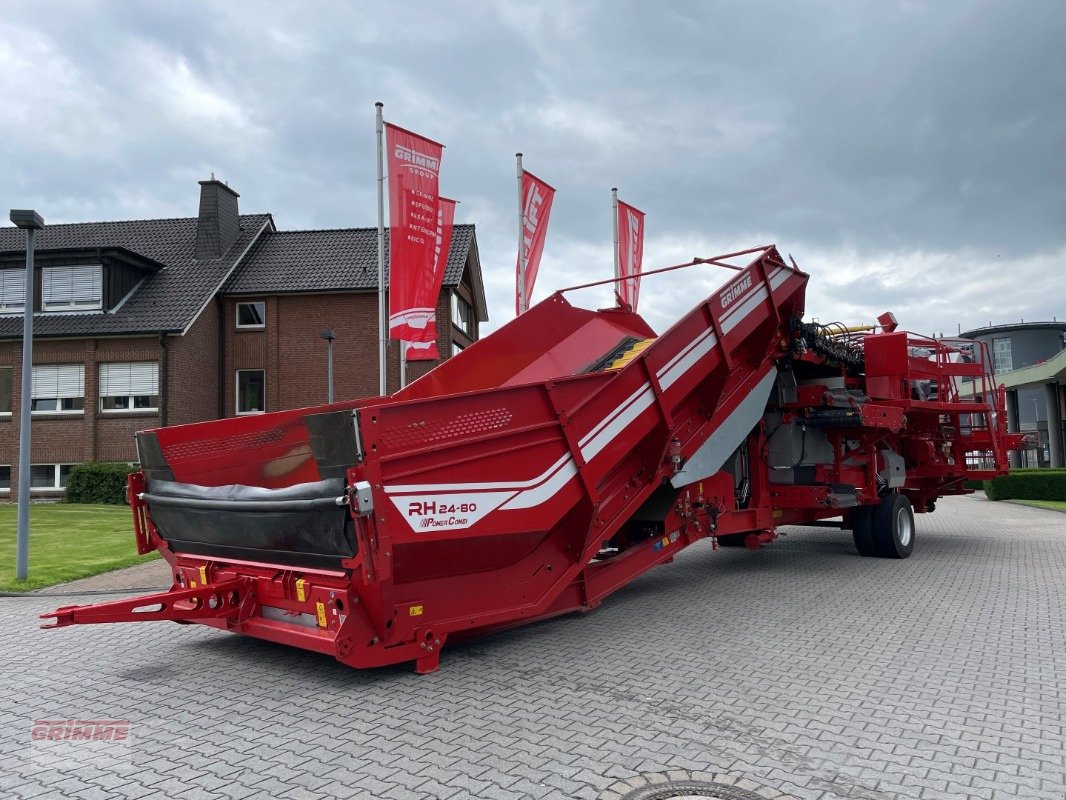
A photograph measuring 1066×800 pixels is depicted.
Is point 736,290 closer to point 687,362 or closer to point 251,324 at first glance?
point 687,362

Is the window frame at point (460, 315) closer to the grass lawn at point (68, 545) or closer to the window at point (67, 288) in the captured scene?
the window at point (67, 288)

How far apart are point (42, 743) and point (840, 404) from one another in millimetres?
7689

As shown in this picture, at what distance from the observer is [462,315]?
90.1 feet

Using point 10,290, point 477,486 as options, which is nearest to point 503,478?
point 477,486

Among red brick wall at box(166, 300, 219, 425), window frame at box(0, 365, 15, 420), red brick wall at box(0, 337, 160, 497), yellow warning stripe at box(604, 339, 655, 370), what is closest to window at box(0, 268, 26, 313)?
red brick wall at box(0, 337, 160, 497)

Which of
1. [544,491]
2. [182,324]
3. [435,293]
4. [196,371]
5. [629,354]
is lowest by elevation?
[544,491]

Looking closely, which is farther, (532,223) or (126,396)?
(126,396)

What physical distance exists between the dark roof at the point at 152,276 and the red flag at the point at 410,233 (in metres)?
12.1

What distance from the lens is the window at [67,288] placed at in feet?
77.0

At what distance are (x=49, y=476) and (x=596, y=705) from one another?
897 inches

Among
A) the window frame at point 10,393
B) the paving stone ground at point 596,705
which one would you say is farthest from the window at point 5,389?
the paving stone ground at point 596,705

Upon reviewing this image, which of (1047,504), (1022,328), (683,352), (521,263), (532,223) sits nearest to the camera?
(683,352)

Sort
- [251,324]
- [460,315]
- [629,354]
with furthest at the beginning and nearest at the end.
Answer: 1. [460,315]
2. [251,324]
3. [629,354]

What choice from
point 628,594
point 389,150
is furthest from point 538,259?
point 628,594
